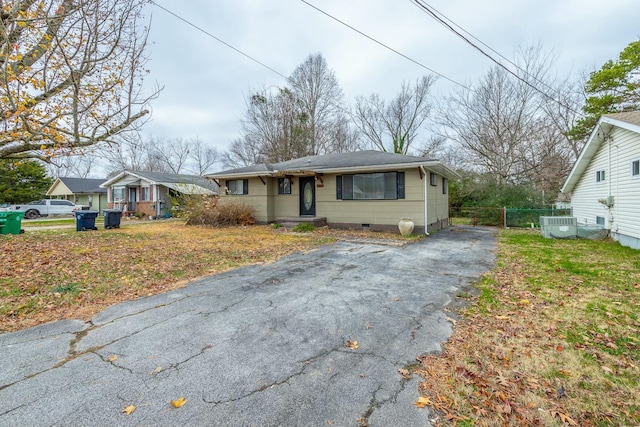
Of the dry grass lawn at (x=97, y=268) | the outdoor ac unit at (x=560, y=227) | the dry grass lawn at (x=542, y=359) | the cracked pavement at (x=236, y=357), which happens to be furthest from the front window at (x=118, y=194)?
the outdoor ac unit at (x=560, y=227)

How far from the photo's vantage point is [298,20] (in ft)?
27.7

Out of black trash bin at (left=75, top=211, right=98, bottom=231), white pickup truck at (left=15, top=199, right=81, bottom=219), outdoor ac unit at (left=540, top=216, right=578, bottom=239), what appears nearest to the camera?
outdoor ac unit at (left=540, top=216, right=578, bottom=239)

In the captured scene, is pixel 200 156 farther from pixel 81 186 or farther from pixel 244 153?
pixel 244 153

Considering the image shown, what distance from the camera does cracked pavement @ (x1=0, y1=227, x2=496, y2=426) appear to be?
6.23 feet

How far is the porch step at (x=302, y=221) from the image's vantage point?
12.0 m

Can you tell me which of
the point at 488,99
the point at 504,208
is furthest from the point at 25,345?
the point at 488,99

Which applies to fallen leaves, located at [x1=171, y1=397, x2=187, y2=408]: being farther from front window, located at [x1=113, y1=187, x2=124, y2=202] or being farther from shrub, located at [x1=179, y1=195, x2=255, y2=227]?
front window, located at [x1=113, y1=187, x2=124, y2=202]

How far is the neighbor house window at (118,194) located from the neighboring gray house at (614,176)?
26.9 metres

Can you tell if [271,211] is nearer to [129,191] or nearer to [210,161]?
[129,191]

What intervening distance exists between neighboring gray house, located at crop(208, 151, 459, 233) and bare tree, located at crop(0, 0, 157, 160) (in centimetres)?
655

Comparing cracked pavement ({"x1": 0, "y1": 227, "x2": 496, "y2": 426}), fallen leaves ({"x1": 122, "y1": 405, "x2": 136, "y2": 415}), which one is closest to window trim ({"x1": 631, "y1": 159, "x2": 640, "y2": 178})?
cracked pavement ({"x1": 0, "y1": 227, "x2": 496, "y2": 426})

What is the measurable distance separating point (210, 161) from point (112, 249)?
35.5 meters

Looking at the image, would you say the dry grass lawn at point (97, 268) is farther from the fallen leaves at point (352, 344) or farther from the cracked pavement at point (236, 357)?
the fallen leaves at point (352, 344)

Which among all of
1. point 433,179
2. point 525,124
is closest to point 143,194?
point 433,179
